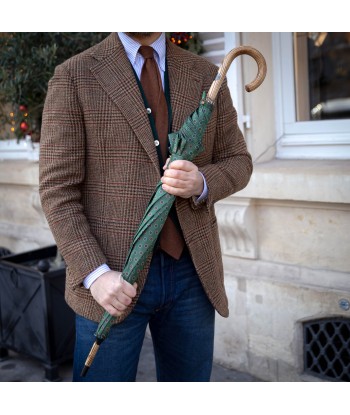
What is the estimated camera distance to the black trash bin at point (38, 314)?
11.5 feet

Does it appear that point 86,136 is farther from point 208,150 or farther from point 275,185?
point 275,185

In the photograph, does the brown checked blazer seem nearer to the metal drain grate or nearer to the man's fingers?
the man's fingers

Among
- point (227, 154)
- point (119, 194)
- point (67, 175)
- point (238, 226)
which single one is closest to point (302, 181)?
point (238, 226)

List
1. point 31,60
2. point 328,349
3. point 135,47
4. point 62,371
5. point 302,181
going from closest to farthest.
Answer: point 135,47, point 302,181, point 328,349, point 31,60, point 62,371

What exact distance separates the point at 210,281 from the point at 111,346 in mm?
363

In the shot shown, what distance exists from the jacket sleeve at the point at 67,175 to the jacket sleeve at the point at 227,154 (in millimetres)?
390

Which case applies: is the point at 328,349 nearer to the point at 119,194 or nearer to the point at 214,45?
the point at 214,45

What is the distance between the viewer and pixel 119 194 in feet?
5.87

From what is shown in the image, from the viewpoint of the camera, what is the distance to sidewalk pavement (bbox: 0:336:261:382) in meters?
3.55

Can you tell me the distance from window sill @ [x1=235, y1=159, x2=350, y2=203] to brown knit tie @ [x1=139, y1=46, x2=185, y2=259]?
4.38 ft

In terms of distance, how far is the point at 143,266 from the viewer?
1.72 m

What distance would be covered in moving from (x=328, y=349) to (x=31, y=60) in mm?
2323

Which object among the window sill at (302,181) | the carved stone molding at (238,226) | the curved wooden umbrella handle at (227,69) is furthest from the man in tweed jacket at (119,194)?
the carved stone molding at (238,226)
